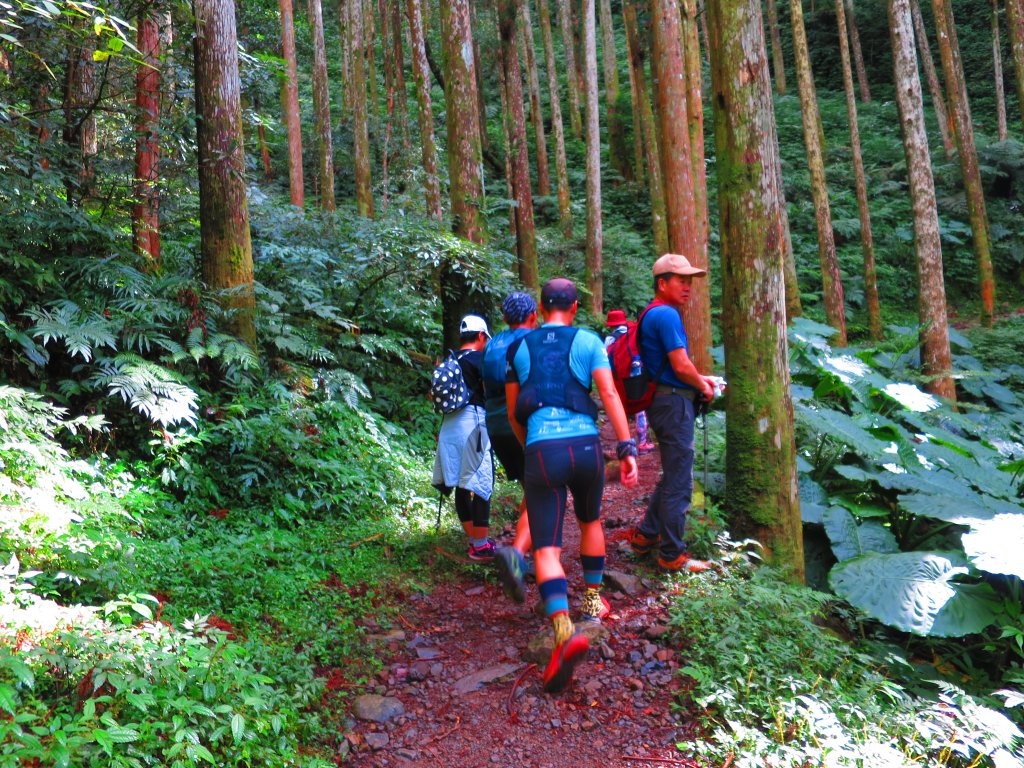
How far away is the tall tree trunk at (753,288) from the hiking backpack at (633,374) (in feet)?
2.36

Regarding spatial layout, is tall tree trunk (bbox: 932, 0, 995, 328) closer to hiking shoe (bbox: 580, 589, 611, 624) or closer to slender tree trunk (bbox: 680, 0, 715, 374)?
slender tree trunk (bbox: 680, 0, 715, 374)

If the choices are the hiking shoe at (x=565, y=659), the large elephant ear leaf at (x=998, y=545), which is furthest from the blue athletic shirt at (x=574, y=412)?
the large elephant ear leaf at (x=998, y=545)

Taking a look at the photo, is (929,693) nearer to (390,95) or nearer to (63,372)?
(63,372)

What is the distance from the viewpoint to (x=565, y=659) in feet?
11.6

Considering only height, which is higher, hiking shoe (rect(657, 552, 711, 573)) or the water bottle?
the water bottle

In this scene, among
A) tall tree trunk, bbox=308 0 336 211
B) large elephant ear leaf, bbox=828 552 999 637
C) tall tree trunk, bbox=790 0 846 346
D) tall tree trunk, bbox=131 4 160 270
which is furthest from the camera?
tall tree trunk, bbox=308 0 336 211

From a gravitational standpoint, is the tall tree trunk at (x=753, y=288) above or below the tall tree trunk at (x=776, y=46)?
below

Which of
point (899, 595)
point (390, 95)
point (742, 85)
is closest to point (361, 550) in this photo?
point (899, 595)

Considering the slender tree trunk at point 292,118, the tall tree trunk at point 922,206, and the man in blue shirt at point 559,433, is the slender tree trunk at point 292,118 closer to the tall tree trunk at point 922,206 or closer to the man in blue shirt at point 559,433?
the tall tree trunk at point 922,206

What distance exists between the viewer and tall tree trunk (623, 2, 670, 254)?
15717 millimetres

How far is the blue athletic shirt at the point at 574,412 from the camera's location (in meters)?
3.86

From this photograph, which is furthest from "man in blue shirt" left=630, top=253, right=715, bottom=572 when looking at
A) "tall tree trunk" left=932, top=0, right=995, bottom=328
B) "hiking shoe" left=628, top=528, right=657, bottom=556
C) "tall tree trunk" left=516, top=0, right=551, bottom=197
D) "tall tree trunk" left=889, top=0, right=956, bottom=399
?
"tall tree trunk" left=516, top=0, right=551, bottom=197

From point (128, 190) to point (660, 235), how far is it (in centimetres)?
1099

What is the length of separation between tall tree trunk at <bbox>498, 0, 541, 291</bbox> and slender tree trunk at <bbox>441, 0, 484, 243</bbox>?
320 cm
